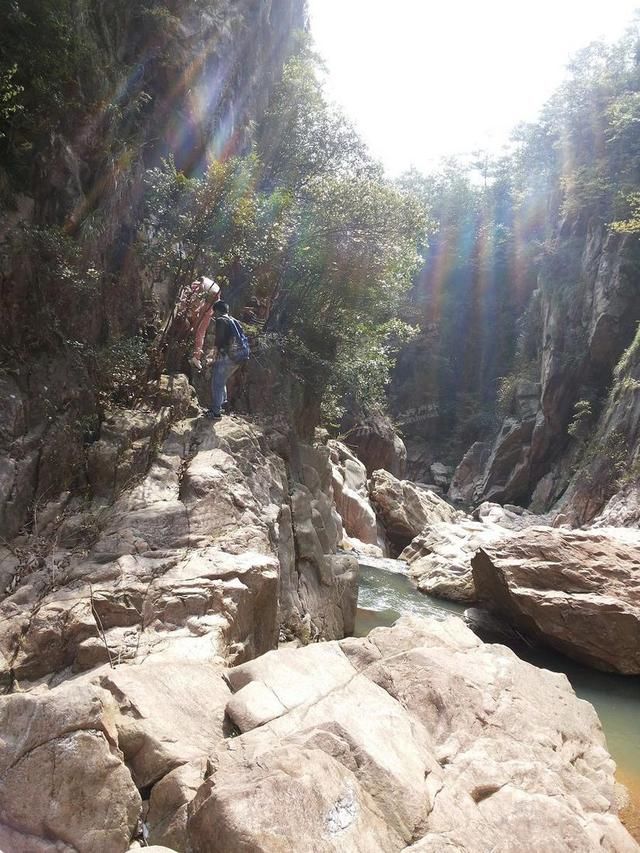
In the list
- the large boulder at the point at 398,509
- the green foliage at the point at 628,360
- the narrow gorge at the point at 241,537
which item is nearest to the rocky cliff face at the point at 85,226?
the narrow gorge at the point at 241,537

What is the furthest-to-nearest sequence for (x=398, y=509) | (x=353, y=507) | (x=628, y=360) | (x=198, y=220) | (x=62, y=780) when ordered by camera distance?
(x=628, y=360) < (x=398, y=509) < (x=353, y=507) < (x=198, y=220) < (x=62, y=780)

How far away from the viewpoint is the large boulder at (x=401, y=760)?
3.00 meters

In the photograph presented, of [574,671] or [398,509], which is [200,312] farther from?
[398,509]

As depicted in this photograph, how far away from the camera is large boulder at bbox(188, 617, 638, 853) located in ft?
9.85

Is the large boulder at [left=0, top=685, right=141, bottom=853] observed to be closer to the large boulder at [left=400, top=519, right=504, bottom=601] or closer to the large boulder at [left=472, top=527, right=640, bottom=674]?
the large boulder at [left=472, top=527, right=640, bottom=674]

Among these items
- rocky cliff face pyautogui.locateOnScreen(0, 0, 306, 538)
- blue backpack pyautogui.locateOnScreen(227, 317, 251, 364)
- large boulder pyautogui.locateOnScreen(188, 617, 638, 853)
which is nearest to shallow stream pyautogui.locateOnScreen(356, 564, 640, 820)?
large boulder pyautogui.locateOnScreen(188, 617, 638, 853)

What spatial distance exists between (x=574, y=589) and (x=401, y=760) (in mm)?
7928

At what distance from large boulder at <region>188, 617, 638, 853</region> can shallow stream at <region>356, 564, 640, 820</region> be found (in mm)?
1683

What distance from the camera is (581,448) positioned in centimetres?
2733

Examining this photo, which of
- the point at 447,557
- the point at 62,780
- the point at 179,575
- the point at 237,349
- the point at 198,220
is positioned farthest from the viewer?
the point at 447,557

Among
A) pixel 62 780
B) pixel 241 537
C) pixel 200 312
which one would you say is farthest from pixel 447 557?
pixel 62 780

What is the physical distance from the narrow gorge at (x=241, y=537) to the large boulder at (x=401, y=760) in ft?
0.08

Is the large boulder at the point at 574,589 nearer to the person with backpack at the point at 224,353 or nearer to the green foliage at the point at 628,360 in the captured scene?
the person with backpack at the point at 224,353

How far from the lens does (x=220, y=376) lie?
31.8ft
